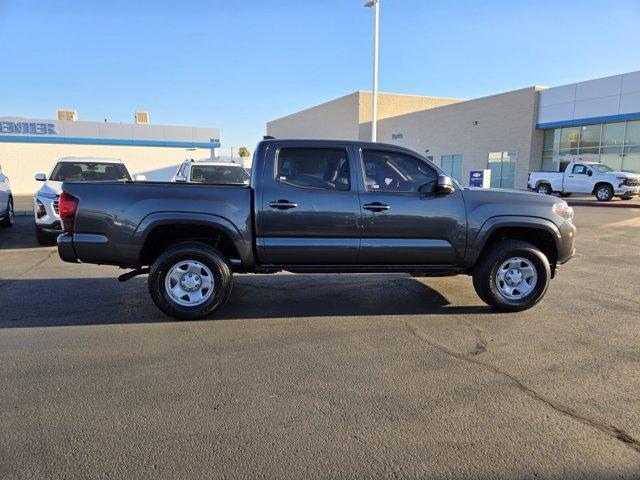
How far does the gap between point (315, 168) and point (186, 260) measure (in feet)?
5.67

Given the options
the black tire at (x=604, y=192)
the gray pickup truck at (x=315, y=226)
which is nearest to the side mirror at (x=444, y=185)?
the gray pickup truck at (x=315, y=226)

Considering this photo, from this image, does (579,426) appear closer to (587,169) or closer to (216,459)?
(216,459)

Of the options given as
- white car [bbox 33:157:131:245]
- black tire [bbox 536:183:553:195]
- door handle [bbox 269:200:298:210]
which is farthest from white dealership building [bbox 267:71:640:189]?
door handle [bbox 269:200:298:210]

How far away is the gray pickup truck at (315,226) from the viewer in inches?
198

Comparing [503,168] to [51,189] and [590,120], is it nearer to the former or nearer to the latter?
[590,120]

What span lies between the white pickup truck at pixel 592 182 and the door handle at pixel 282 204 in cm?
2149

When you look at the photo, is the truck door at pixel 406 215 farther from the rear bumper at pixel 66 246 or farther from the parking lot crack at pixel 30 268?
the parking lot crack at pixel 30 268

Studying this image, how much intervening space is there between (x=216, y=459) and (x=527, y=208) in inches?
169

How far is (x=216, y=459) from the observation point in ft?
9.07

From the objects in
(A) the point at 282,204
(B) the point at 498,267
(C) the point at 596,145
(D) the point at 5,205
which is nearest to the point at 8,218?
(D) the point at 5,205

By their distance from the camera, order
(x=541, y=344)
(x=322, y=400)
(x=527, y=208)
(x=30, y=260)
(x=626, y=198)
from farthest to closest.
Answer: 1. (x=626, y=198)
2. (x=30, y=260)
3. (x=527, y=208)
4. (x=541, y=344)
5. (x=322, y=400)

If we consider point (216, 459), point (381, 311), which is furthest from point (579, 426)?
point (381, 311)

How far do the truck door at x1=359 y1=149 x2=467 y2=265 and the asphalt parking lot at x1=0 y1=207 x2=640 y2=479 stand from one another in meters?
0.71

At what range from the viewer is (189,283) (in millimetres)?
5191
